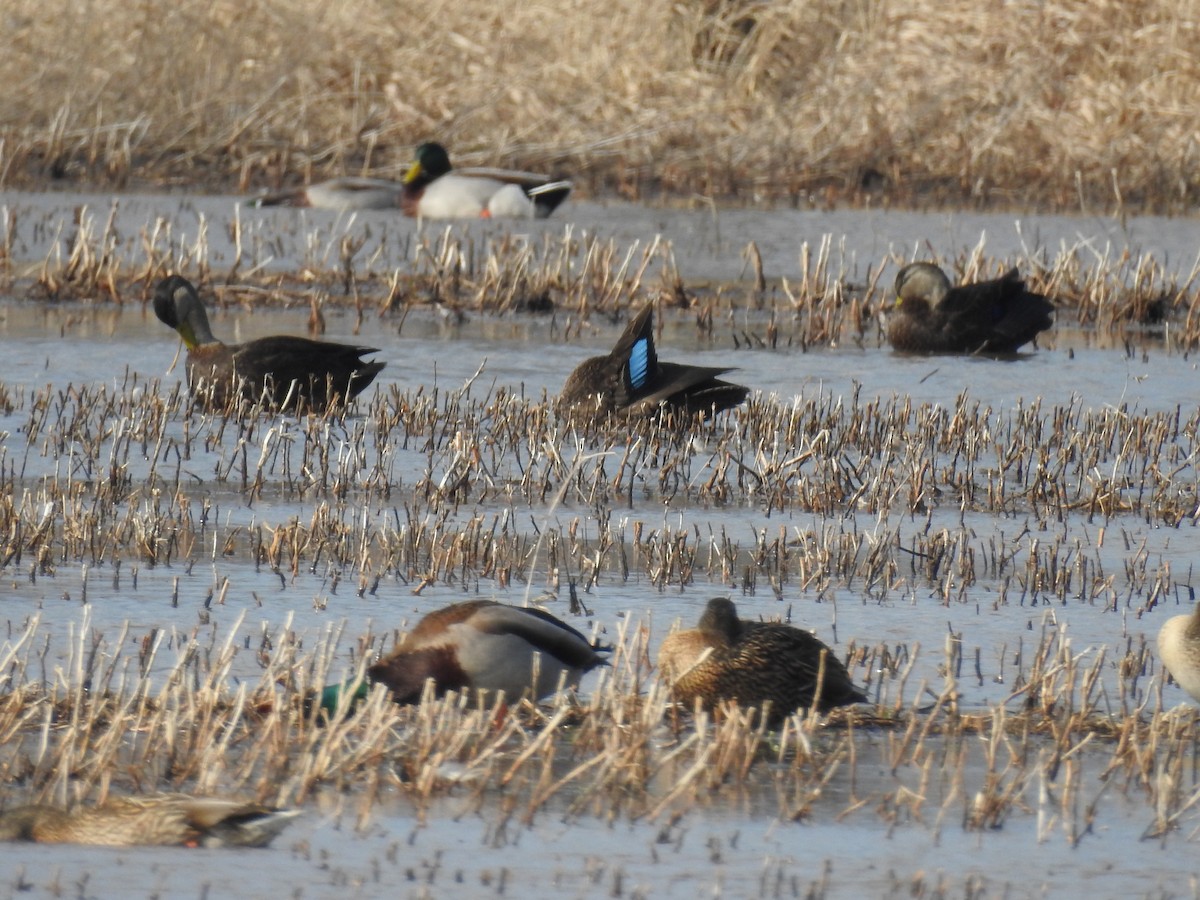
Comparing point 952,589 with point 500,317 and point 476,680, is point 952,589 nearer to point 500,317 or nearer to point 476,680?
point 476,680

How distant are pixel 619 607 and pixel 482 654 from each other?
52.0 inches

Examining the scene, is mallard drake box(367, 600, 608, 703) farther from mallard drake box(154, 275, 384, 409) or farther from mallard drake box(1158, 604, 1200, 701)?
mallard drake box(154, 275, 384, 409)

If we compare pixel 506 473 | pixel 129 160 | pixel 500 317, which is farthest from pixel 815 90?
pixel 506 473

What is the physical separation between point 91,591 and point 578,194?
17374mm

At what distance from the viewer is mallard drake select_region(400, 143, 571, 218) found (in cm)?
2097

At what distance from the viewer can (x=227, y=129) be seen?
23.0 metres

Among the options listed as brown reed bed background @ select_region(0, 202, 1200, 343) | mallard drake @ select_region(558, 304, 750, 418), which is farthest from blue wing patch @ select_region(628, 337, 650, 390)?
brown reed bed background @ select_region(0, 202, 1200, 343)

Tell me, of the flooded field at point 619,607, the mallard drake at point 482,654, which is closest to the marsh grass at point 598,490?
the flooded field at point 619,607

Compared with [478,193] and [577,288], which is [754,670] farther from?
[478,193]

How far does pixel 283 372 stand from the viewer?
991 cm

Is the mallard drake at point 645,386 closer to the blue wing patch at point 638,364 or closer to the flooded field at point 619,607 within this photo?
the blue wing patch at point 638,364

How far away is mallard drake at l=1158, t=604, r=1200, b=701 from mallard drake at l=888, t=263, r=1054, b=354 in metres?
7.97

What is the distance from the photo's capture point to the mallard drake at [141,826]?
387 centimetres

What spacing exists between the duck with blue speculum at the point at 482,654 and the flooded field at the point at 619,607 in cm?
10
